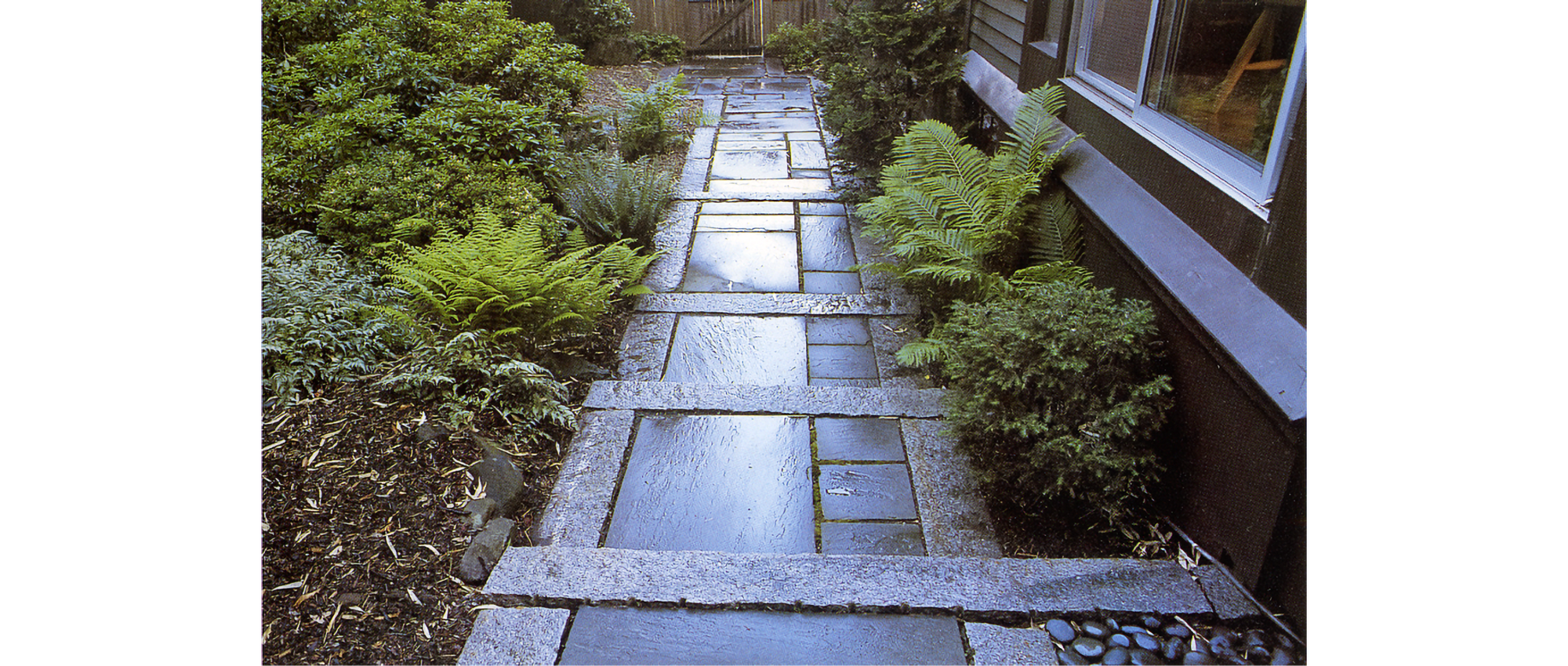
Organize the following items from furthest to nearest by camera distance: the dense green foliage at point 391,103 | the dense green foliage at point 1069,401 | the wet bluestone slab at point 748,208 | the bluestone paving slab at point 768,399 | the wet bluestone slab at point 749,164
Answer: the wet bluestone slab at point 749,164, the wet bluestone slab at point 748,208, the dense green foliage at point 391,103, the bluestone paving slab at point 768,399, the dense green foliage at point 1069,401

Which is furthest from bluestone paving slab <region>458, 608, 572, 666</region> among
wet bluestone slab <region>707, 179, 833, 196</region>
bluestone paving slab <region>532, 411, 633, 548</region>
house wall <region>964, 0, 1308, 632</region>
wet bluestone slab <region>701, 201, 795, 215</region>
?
wet bluestone slab <region>707, 179, 833, 196</region>

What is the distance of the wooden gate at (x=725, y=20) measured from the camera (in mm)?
12047

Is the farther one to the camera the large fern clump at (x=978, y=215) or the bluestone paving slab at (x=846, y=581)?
the large fern clump at (x=978, y=215)

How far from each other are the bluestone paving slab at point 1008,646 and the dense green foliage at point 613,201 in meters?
3.09

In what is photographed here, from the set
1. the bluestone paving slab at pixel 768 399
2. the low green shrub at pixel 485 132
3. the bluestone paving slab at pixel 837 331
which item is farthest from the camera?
the low green shrub at pixel 485 132

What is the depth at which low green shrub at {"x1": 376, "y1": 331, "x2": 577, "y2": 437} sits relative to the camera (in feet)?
9.53

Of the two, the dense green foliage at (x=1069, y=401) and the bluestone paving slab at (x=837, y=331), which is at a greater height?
the dense green foliage at (x=1069, y=401)

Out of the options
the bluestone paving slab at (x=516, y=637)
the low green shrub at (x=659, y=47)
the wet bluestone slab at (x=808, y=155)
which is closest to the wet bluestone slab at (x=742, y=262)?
the wet bluestone slab at (x=808, y=155)

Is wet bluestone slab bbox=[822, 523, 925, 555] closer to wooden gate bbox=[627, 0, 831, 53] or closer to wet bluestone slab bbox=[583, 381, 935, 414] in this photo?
wet bluestone slab bbox=[583, 381, 935, 414]

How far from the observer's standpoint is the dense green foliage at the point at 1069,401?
8.01 feet

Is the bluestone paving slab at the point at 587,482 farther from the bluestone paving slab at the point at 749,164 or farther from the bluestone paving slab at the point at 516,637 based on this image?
the bluestone paving slab at the point at 749,164

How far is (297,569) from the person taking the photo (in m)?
2.17

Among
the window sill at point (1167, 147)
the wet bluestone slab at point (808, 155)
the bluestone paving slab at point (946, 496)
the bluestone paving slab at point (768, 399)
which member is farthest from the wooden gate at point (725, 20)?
the bluestone paving slab at point (946, 496)

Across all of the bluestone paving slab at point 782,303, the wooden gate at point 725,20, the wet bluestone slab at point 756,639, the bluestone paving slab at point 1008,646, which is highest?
the wooden gate at point 725,20
